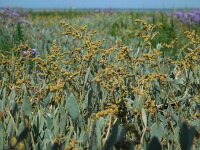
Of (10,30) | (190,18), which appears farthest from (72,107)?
(190,18)

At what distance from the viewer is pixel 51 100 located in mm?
2090

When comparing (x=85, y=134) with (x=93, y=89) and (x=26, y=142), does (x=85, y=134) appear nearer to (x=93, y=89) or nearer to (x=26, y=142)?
(x=26, y=142)

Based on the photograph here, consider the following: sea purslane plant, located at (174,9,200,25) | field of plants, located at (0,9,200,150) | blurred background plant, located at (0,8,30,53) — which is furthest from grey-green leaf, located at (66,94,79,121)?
sea purslane plant, located at (174,9,200,25)

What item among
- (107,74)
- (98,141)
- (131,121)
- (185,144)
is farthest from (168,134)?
(185,144)

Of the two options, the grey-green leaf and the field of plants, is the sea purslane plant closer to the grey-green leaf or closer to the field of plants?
the field of plants

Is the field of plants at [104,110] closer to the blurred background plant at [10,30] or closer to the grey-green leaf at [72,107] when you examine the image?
the grey-green leaf at [72,107]

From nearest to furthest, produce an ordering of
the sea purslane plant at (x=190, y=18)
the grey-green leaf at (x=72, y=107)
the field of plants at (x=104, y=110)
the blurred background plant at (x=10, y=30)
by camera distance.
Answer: the field of plants at (x=104, y=110)
the grey-green leaf at (x=72, y=107)
the blurred background plant at (x=10, y=30)
the sea purslane plant at (x=190, y=18)

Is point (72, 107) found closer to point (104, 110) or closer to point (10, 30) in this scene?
point (104, 110)

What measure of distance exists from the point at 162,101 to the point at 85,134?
698 millimetres

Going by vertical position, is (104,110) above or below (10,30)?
above

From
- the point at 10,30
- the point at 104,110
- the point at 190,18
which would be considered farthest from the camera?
the point at 190,18

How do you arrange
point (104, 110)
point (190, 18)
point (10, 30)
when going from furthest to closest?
point (190, 18)
point (10, 30)
point (104, 110)

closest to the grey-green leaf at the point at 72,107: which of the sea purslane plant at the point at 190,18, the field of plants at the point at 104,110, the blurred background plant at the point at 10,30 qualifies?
the field of plants at the point at 104,110

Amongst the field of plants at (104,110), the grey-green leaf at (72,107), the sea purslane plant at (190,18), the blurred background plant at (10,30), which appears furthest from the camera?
the sea purslane plant at (190,18)
